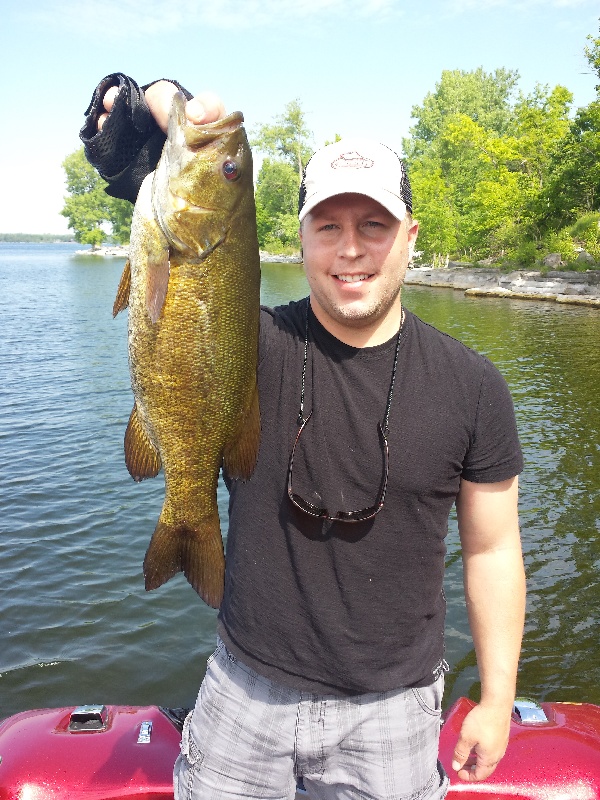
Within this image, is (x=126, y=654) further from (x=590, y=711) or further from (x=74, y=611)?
(x=590, y=711)

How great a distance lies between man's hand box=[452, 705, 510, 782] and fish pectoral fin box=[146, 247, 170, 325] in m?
1.70

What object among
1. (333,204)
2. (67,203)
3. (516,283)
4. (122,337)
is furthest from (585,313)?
(67,203)

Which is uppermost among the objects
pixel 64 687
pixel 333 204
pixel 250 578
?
pixel 333 204

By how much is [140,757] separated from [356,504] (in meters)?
1.86

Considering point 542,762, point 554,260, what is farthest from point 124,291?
point 554,260

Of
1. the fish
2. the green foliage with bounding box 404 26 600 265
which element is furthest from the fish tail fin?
the green foliage with bounding box 404 26 600 265

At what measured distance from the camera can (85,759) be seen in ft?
9.93

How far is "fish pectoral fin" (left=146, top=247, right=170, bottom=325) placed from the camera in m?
1.94

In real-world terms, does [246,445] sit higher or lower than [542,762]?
higher

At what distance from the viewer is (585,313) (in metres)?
29.3

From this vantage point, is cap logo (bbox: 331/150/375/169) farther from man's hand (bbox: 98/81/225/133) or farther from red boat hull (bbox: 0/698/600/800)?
red boat hull (bbox: 0/698/600/800)

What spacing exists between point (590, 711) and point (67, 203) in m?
123

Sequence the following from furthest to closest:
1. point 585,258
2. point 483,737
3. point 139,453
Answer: point 585,258, point 483,737, point 139,453

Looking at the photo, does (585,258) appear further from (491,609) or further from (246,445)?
(246,445)
